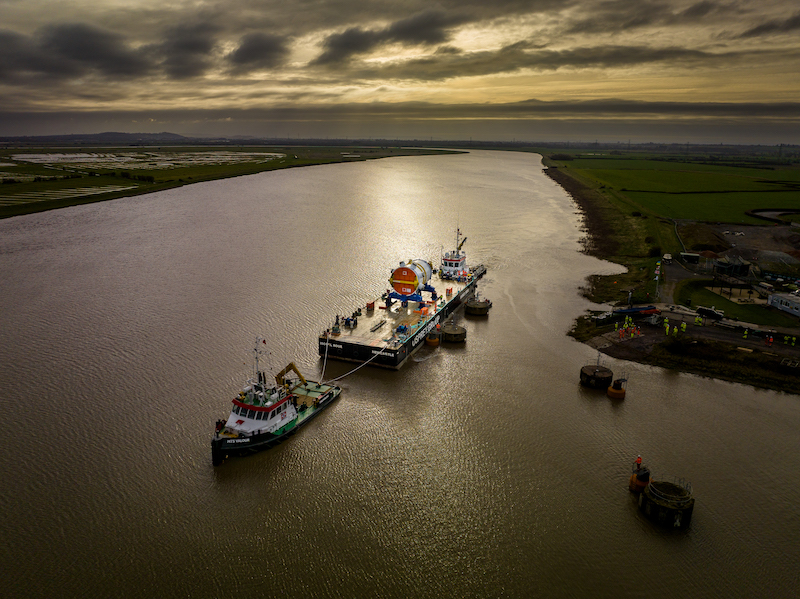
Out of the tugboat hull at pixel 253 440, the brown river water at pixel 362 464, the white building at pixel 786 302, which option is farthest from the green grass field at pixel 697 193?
the tugboat hull at pixel 253 440

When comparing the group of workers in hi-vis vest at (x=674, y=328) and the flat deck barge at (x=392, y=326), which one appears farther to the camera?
the group of workers in hi-vis vest at (x=674, y=328)

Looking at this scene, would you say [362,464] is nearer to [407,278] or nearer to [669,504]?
[669,504]

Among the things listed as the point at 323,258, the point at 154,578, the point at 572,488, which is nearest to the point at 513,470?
the point at 572,488

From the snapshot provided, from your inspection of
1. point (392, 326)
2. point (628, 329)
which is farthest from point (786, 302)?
point (392, 326)

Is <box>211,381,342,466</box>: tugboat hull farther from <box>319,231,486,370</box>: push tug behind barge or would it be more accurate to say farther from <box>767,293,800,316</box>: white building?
<box>767,293,800,316</box>: white building

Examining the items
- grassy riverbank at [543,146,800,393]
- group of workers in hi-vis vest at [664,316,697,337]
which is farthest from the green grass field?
group of workers in hi-vis vest at [664,316,697,337]

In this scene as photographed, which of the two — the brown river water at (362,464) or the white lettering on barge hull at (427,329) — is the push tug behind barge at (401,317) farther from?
the brown river water at (362,464)
